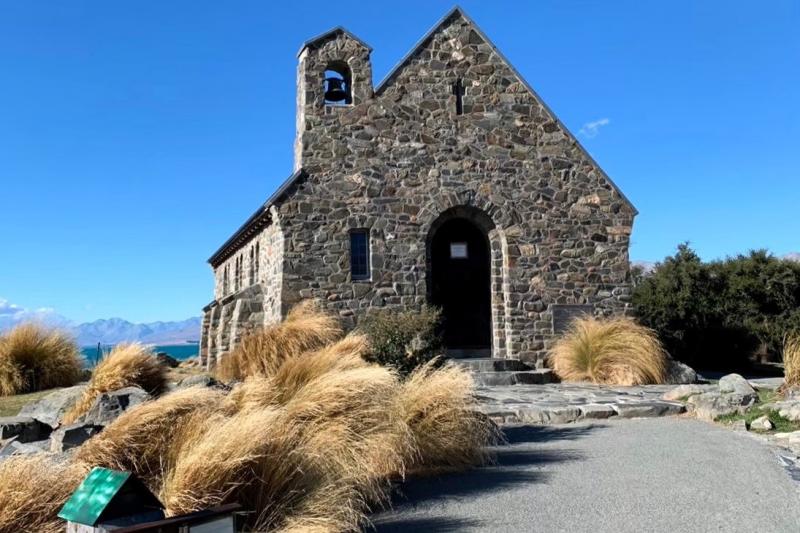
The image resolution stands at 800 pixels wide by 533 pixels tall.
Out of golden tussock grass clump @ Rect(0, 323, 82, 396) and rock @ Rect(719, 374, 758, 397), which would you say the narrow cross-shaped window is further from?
golden tussock grass clump @ Rect(0, 323, 82, 396)

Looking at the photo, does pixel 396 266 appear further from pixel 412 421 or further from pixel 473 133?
pixel 412 421

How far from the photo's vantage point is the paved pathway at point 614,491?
5.66 m

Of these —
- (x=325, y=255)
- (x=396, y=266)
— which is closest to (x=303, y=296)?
(x=325, y=255)

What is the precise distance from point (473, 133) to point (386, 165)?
8.29 ft

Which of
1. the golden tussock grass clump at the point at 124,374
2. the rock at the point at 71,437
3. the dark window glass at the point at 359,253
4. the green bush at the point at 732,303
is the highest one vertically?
the dark window glass at the point at 359,253

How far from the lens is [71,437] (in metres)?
7.71

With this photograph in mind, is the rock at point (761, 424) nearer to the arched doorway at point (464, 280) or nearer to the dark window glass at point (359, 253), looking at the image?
the arched doorway at point (464, 280)

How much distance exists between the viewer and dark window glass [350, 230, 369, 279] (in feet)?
56.7

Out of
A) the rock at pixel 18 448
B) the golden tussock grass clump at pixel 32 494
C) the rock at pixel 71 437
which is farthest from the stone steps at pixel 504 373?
the golden tussock grass clump at pixel 32 494

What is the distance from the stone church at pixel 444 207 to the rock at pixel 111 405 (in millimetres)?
7481

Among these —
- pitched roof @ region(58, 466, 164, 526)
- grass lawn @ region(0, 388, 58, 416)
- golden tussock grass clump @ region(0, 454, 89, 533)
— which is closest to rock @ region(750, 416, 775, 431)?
pitched roof @ region(58, 466, 164, 526)

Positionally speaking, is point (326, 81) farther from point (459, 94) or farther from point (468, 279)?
point (468, 279)

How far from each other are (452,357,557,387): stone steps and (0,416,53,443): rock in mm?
8606

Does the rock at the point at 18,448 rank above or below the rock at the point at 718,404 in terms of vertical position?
below
